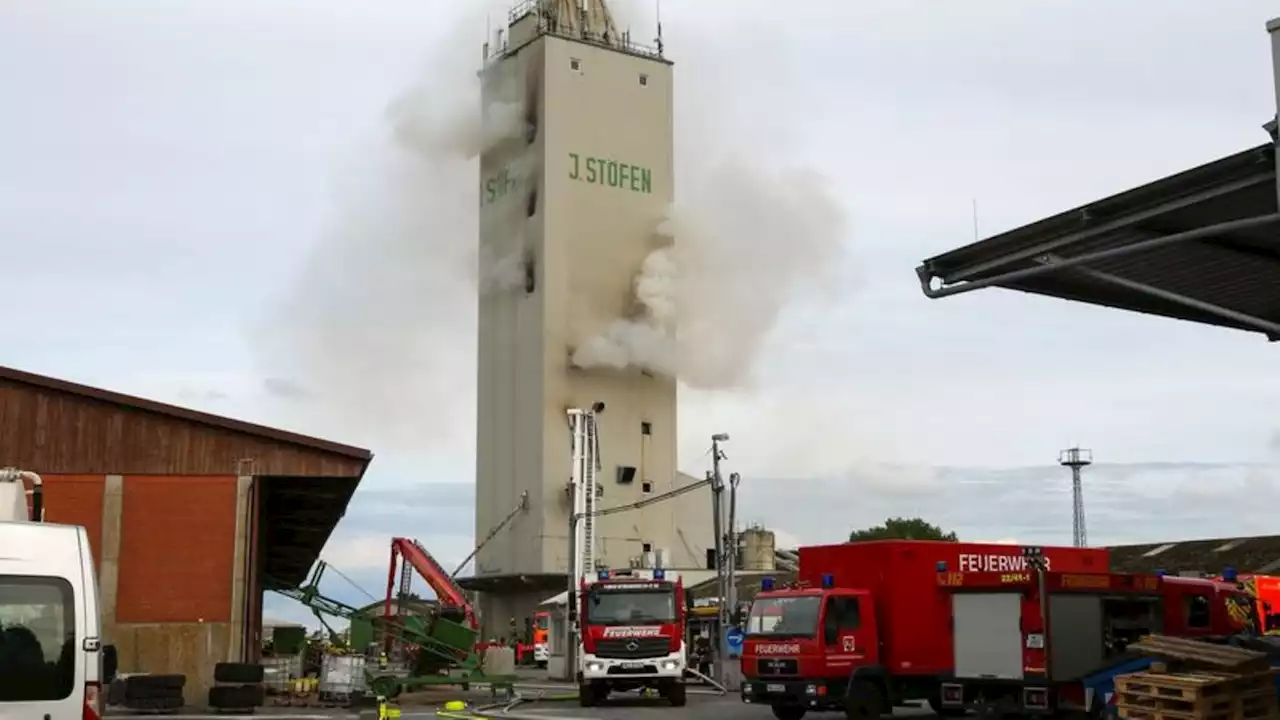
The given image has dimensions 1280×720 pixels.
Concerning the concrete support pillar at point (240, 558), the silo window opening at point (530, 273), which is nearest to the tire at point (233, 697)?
the concrete support pillar at point (240, 558)

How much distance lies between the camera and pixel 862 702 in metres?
21.9

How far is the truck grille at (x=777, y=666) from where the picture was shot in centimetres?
2241

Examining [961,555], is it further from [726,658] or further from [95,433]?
[95,433]

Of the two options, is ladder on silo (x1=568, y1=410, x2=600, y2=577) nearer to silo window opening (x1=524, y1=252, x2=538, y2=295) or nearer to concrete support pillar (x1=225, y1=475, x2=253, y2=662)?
silo window opening (x1=524, y1=252, x2=538, y2=295)

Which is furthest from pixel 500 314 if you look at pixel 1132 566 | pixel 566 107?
pixel 1132 566

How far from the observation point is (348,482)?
105 ft

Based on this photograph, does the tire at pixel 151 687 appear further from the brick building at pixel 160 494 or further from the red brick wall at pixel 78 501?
the red brick wall at pixel 78 501

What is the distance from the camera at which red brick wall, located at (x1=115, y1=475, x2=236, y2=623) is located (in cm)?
2834

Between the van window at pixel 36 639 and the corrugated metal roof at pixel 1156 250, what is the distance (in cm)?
1004

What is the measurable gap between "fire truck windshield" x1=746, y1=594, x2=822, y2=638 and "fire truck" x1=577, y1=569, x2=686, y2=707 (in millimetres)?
4572

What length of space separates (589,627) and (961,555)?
828 cm

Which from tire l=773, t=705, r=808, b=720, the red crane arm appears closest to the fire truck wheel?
tire l=773, t=705, r=808, b=720

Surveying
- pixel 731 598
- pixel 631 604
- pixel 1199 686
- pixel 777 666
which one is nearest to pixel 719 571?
pixel 731 598

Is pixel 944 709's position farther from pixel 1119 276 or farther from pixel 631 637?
pixel 1119 276
